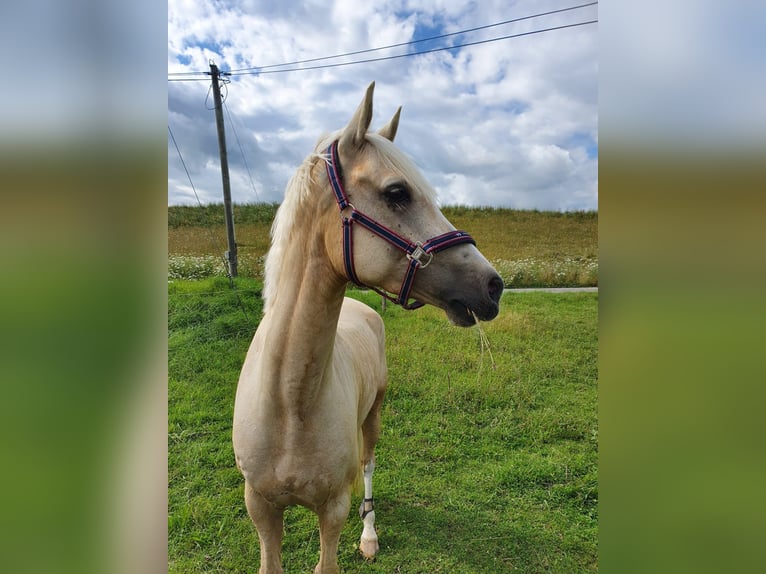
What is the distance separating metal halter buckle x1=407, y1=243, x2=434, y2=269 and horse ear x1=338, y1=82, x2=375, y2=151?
1.70 feet

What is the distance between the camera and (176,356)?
17.0 feet

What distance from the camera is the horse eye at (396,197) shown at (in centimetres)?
157

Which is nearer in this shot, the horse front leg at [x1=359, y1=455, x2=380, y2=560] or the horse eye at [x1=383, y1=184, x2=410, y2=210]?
the horse eye at [x1=383, y1=184, x2=410, y2=210]

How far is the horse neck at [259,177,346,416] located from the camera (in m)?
1.67

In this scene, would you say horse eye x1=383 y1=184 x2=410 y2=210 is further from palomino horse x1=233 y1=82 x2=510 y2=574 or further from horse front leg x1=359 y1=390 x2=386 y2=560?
horse front leg x1=359 y1=390 x2=386 y2=560

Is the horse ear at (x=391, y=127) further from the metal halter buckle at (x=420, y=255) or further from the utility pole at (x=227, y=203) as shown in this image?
the utility pole at (x=227, y=203)

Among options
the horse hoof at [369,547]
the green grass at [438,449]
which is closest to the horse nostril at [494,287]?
the green grass at [438,449]

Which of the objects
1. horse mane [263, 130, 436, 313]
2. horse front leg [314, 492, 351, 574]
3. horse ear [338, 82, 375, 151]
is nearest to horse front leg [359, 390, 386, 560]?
horse front leg [314, 492, 351, 574]

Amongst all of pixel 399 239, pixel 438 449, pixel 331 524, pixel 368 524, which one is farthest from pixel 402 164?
pixel 438 449

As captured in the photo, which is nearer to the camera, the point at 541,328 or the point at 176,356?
the point at 176,356

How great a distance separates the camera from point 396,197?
1589 mm
